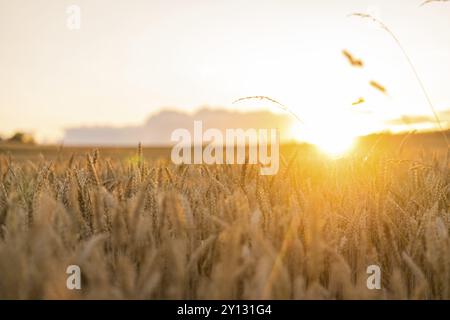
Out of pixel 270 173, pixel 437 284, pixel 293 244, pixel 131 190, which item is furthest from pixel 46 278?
pixel 270 173

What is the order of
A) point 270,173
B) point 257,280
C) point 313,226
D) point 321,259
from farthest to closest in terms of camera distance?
point 270,173 → point 321,259 → point 313,226 → point 257,280

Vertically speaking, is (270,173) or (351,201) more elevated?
(270,173)

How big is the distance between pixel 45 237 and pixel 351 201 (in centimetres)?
178

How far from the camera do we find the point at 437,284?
1849 millimetres
